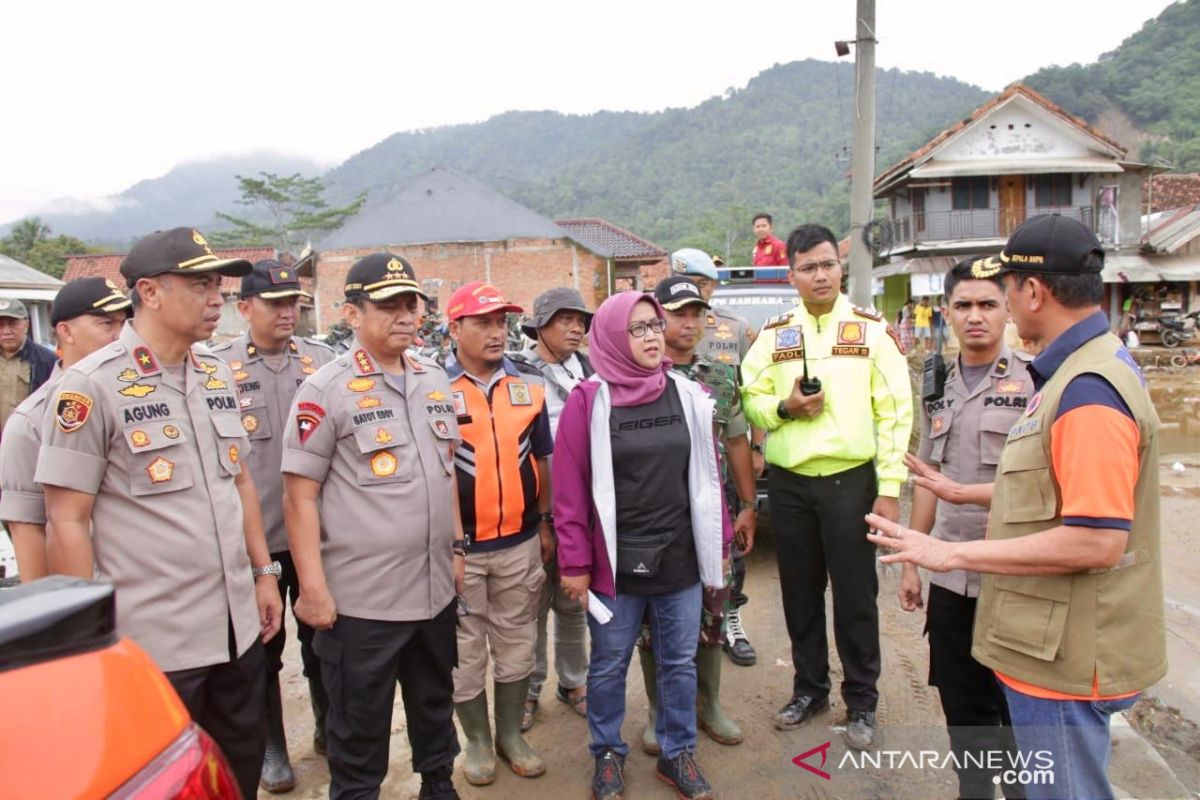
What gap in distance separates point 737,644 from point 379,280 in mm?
2803

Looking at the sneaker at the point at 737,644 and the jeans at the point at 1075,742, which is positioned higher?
the jeans at the point at 1075,742

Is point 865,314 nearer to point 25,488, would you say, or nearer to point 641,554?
point 641,554

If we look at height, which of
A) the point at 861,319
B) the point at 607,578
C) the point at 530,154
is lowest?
the point at 607,578

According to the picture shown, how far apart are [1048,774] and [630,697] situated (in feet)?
7.15

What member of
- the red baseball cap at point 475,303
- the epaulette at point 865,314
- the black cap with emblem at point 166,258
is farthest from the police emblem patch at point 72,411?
the epaulette at point 865,314

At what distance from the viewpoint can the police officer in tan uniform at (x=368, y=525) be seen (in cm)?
257

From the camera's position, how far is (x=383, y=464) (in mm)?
2609

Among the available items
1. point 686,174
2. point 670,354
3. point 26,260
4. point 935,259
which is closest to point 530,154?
point 686,174

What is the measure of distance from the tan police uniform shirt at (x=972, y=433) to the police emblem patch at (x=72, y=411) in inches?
112

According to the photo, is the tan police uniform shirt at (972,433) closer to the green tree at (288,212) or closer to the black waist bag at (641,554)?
the black waist bag at (641,554)

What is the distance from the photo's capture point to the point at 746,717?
353 centimetres

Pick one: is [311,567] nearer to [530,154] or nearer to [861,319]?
[861,319]

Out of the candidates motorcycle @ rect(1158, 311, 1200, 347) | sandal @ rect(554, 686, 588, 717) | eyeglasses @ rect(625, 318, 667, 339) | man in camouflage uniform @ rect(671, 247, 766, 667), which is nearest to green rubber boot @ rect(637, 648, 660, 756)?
sandal @ rect(554, 686, 588, 717)

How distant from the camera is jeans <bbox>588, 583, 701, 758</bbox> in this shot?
2.93 meters
